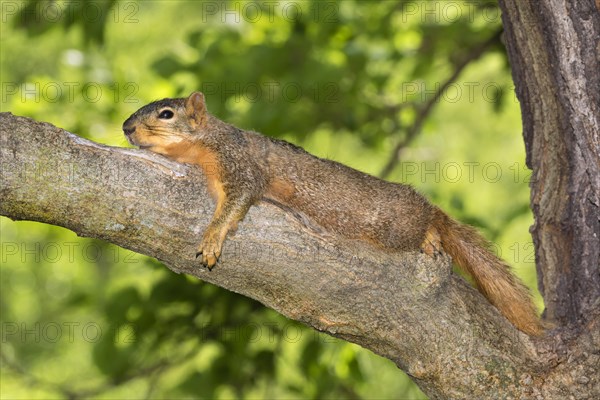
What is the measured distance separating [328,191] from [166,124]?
847mm

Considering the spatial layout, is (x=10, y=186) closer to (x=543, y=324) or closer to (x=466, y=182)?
(x=543, y=324)

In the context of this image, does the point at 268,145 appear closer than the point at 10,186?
No

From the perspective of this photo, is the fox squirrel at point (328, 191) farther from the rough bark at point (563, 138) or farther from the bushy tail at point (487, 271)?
the rough bark at point (563, 138)

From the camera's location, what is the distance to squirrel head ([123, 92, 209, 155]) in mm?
3857

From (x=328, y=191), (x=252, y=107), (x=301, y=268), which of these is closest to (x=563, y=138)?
(x=328, y=191)

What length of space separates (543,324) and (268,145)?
1444mm

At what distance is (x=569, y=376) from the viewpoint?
299cm

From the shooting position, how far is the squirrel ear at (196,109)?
4008 millimetres

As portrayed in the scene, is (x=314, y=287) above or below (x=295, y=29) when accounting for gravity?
below

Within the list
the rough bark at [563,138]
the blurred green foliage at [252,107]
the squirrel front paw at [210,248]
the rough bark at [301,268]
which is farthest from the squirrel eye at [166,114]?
the rough bark at [563,138]

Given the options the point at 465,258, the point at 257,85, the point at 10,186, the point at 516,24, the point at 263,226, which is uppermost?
the point at 516,24

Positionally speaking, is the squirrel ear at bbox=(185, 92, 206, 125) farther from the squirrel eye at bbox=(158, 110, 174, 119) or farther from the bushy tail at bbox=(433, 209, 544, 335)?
the bushy tail at bbox=(433, 209, 544, 335)

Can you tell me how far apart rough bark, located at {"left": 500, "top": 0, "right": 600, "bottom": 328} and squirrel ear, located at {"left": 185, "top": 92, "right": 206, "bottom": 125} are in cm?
146

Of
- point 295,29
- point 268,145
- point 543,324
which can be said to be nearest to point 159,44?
point 295,29
